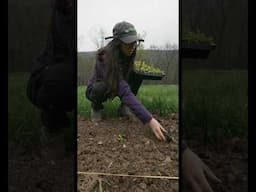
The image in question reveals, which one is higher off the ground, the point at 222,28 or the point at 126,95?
the point at 222,28

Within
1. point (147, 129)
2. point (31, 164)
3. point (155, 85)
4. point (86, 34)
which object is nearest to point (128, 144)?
point (147, 129)

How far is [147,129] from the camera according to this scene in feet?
6.72

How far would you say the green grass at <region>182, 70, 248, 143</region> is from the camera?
1.77 meters

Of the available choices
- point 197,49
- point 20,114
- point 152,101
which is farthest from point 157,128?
point 20,114

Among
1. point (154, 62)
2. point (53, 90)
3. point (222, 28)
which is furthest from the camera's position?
point (154, 62)

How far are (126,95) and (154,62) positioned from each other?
26 cm

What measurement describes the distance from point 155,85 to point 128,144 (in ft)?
1.28

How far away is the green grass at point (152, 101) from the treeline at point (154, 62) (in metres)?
0.04

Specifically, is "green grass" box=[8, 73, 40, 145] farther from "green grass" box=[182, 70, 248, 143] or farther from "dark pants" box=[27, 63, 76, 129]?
"green grass" box=[182, 70, 248, 143]

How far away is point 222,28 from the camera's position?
70.6 inches

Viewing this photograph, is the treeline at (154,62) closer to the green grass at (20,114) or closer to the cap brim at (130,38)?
the cap brim at (130,38)

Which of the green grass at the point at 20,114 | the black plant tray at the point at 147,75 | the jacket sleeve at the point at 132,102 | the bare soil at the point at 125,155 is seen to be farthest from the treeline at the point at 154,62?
the green grass at the point at 20,114

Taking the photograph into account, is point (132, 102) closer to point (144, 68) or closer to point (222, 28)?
point (144, 68)
